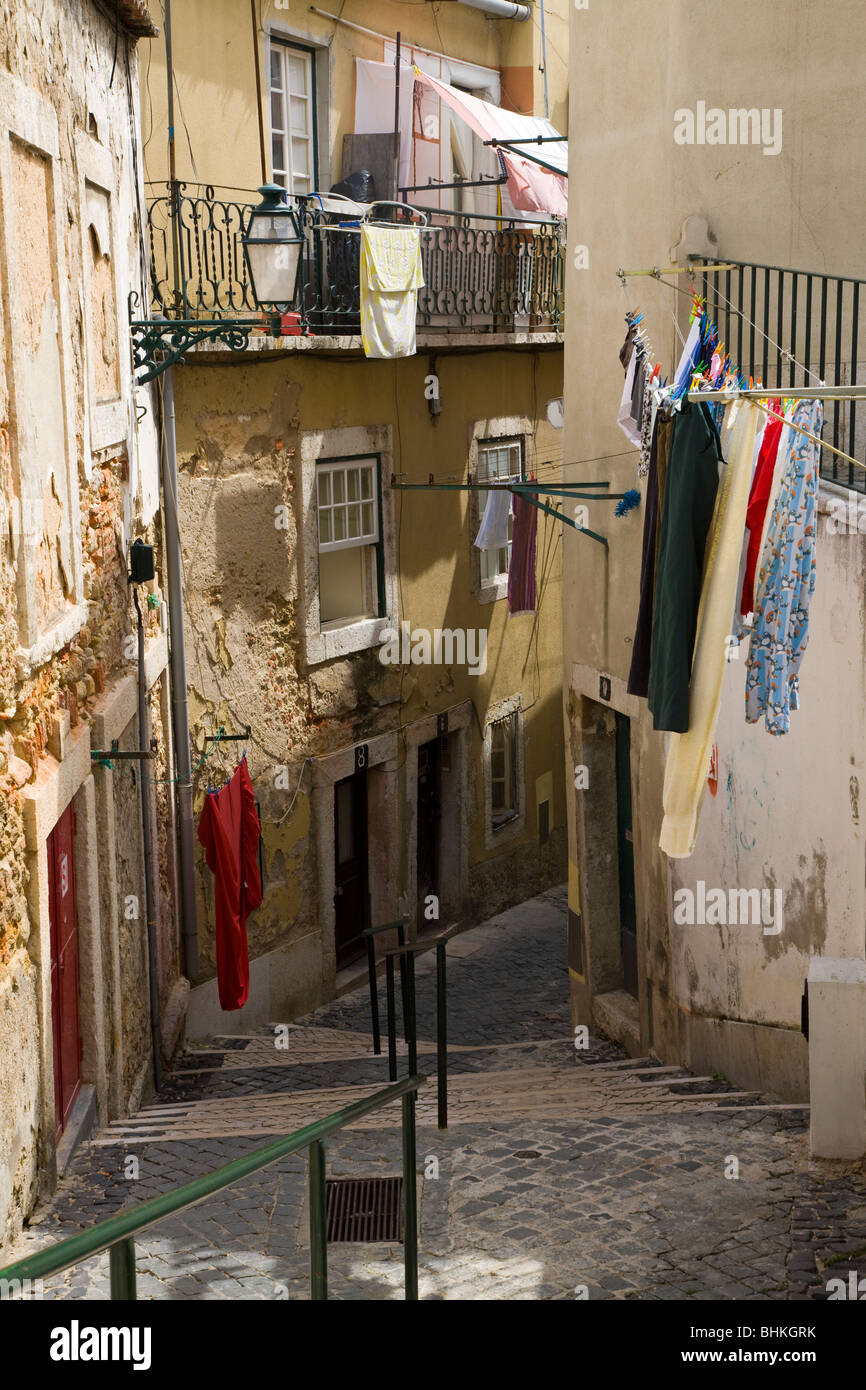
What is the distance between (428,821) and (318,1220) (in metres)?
13.3

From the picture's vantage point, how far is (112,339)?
10281mm

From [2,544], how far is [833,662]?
14.9 feet

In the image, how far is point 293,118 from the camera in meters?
15.0

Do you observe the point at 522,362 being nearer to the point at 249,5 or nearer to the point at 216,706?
the point at 249,5

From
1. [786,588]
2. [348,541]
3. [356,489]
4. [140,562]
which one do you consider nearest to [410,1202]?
[786,588]

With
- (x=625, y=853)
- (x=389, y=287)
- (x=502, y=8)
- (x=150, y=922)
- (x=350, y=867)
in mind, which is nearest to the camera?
(x=150, y=922)

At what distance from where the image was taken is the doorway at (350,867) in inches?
635

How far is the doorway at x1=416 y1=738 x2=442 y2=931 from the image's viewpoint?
17.6m

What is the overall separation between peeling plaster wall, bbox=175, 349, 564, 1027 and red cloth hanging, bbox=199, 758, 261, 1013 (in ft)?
0.97

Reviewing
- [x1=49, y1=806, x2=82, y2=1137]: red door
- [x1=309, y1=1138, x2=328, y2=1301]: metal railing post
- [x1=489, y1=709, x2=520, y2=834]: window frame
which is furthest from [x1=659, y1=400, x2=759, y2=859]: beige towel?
[x1=489, y1=709, x2=520, y2=834]: window frame

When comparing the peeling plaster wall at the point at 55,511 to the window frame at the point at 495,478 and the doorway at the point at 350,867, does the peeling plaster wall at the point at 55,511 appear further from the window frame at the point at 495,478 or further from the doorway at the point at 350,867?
the window frame at the point at 495,478

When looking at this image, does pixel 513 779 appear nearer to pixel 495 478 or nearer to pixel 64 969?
pixel 495 478

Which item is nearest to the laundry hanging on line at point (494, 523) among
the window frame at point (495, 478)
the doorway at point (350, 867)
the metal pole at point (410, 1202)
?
the window frame at point (495, 478)
